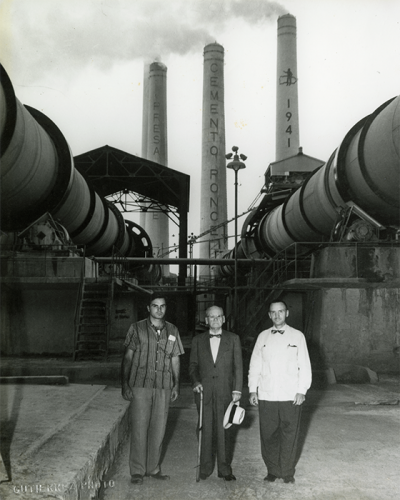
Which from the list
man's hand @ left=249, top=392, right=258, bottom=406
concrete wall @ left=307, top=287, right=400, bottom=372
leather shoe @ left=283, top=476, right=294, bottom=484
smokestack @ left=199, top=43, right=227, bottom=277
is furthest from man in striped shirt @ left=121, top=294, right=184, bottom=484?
smokestack @ left=199, top=43, right=227, bottom=277

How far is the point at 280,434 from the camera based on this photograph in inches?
179

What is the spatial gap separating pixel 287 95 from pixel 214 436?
105 ft

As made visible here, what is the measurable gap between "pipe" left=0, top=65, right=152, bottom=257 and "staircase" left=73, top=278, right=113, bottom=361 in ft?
6.33

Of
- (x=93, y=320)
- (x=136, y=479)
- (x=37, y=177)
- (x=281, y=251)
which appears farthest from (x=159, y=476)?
(x=281, y=251)

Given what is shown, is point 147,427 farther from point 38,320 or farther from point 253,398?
point 38,320

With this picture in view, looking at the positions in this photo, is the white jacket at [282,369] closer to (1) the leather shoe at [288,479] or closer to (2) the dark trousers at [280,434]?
(2) the dark trousers at [280,434]

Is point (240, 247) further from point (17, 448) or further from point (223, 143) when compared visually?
point (17, 448)

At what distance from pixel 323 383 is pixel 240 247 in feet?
40.6

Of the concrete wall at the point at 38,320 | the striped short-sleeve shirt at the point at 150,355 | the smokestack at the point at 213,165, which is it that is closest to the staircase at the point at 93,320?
the concrete wall at the point at 38,320

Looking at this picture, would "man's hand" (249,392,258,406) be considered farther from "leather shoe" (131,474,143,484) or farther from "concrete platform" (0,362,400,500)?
"leather shoe" (131,474,143,484)

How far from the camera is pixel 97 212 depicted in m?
16.0

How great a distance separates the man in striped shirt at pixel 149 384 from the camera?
4.56 m

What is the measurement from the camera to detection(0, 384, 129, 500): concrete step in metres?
3.45

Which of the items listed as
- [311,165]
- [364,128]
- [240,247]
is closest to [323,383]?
[364,128]
